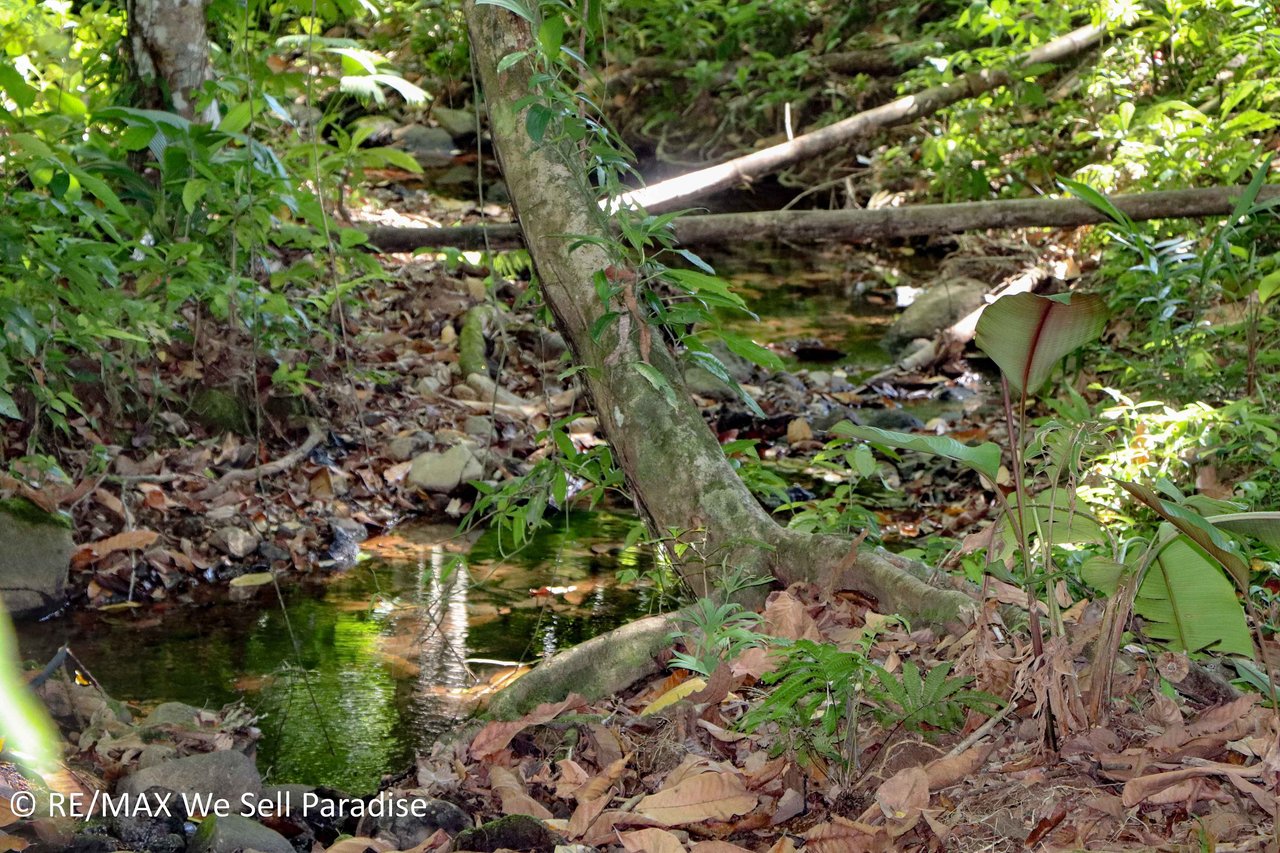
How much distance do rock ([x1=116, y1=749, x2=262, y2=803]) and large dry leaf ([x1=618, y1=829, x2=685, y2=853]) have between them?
1.00m

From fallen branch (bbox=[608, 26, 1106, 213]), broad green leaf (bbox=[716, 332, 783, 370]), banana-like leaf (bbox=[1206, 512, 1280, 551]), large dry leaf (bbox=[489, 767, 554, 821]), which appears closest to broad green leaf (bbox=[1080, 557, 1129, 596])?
banana-like leaf (bbox=[1206, 512, 1280, 551])

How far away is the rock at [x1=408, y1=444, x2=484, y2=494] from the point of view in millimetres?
5113

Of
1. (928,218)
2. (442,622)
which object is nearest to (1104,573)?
(442,622)

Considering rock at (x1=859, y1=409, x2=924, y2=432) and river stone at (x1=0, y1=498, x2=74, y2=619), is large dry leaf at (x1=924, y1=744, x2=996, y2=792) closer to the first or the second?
river stone at (x1=0, y1=498, x2=74, y2=619)

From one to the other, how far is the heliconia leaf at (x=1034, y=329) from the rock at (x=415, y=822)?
1239 mm

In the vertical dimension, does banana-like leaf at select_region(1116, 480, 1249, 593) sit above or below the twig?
above

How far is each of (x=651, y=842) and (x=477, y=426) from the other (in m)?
3.95

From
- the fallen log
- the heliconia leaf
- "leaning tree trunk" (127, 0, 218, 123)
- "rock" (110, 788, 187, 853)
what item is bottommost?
"rock" (110, 788, 187, 853)

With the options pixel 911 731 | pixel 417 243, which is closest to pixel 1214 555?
pixel 911 731

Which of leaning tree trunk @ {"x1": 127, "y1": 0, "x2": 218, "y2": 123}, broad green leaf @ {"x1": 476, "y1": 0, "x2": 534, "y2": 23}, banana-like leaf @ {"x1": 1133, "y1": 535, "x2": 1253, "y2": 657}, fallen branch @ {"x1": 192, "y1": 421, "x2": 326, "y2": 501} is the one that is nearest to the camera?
banana-like leaf @ {"x1": 1133, "y1": 535, "x2": 1253, "y2": 657}

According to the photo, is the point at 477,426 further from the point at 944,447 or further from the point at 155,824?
the point at 944,447

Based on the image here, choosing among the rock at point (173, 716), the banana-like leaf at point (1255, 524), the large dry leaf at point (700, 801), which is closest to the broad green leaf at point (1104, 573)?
the banana-like leaf at point (1255, 524)

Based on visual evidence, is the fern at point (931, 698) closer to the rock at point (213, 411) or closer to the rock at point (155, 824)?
the rock at point (155, 824)

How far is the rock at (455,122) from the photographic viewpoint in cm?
1250
